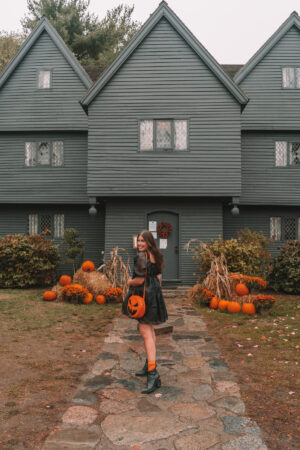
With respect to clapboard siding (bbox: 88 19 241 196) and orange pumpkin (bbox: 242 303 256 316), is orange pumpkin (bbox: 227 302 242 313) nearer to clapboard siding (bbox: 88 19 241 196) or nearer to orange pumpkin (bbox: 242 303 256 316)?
orange pumpkin (bbox: 242 303 256 316)

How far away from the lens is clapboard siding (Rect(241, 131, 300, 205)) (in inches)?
631

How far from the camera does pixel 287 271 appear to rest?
12.9 m

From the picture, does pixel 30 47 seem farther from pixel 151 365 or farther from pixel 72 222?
pixel 151 365

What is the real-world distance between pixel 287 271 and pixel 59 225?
9.78m

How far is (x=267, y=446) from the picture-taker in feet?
11.2

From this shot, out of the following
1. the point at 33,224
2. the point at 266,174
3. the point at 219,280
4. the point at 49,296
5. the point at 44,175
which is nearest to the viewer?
the point at 219,280

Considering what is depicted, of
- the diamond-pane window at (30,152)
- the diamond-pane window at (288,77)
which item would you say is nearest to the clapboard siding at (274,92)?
the diamond-pane window at (288,77)

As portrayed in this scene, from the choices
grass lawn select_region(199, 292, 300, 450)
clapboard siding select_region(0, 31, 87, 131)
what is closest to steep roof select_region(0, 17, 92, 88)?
clapboard siding select_region(0, 31, 87, 131)

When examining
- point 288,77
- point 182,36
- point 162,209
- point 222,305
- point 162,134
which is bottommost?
point 222,305

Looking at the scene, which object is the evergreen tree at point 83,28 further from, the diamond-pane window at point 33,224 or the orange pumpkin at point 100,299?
the orange pumpkin at point 100,299

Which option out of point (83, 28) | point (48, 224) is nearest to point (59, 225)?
point (48, 224)

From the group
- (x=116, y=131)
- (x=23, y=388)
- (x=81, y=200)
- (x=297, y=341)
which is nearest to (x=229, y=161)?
(x=116, y=131)

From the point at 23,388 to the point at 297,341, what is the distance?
4.90 metres

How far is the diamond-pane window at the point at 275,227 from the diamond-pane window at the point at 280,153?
2358 mm
